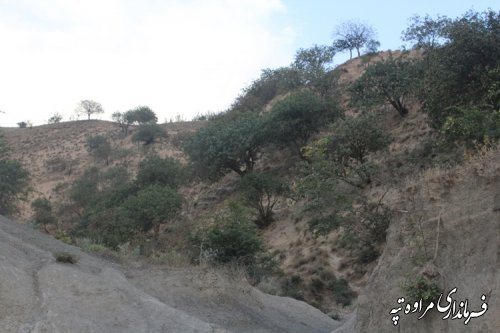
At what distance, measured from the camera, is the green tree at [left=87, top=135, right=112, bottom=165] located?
199 feet

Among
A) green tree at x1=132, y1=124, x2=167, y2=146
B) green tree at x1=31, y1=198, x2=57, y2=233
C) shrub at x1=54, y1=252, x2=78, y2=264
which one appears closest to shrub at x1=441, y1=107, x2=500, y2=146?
shrub at x1=54, y1=252, x2=78, y2=264

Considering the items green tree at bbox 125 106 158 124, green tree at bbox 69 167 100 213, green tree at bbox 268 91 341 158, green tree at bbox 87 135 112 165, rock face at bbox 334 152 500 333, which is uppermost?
green tree at bbox 125 106 158 124

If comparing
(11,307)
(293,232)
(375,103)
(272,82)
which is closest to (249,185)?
(293,232)

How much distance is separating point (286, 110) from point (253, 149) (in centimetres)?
376

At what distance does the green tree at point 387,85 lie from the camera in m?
33.1

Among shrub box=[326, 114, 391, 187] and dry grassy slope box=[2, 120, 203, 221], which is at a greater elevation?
dry grassy slope box=[2, 120, 203, 221]

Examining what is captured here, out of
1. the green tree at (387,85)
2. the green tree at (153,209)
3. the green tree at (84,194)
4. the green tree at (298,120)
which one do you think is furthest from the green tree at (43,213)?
the green tree at (387,85)

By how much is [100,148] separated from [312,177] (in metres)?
44.2

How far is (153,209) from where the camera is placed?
30609 millimetres

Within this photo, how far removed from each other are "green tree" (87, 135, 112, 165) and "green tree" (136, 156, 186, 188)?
20.3 metres

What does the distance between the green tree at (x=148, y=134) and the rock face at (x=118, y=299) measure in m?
48.8

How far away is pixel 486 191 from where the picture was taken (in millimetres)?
7875

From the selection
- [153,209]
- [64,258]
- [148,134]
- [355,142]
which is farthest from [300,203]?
[148,134]

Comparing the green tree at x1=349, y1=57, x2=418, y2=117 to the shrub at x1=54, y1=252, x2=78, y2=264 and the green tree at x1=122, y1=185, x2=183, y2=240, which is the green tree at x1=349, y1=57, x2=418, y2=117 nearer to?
the green tree at x1=122, y1=185, x2=183, y2=240
